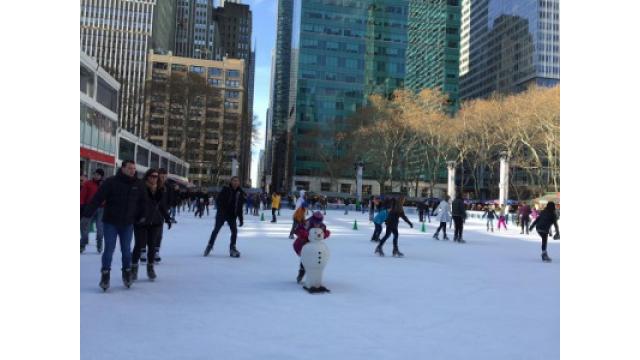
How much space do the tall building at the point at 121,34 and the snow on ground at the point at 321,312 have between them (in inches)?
3382

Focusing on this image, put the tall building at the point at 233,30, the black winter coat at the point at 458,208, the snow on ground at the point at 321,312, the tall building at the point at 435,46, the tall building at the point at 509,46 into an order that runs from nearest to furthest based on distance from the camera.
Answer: the snow on ground at the point at 321,312, the black winter coat at the point at 458,208, the tall building at the point at 509,46, the tall building at the point at 435,46, the tall building at the point at 233,30

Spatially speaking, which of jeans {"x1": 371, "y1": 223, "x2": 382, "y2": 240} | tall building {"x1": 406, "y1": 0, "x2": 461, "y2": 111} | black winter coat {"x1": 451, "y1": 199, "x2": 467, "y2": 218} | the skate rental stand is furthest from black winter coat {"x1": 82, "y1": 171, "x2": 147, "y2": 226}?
tall building {"x1": 406, "y1": 0, "x2": 461, "y2": 111}

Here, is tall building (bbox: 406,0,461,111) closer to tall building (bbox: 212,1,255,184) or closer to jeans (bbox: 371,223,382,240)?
tall building (bbox: 212,1,255,184)

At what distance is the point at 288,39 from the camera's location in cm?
16938

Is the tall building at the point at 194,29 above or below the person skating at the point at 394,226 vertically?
above

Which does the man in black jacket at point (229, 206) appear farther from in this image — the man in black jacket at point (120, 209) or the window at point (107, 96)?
the window at point (107, 96)

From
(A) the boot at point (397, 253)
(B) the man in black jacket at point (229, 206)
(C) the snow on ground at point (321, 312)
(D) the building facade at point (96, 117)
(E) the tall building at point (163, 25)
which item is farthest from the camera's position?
(E) the tall building at point (163, 25)

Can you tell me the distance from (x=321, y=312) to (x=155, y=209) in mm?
3158

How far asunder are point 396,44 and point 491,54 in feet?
64.9

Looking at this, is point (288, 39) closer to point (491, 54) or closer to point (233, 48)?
point (233, 48)

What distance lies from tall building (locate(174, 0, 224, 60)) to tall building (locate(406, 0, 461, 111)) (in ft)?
191

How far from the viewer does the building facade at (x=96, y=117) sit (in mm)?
29922

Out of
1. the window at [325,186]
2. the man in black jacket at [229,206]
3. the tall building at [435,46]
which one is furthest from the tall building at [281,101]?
the man in black jacket at [229,206]
